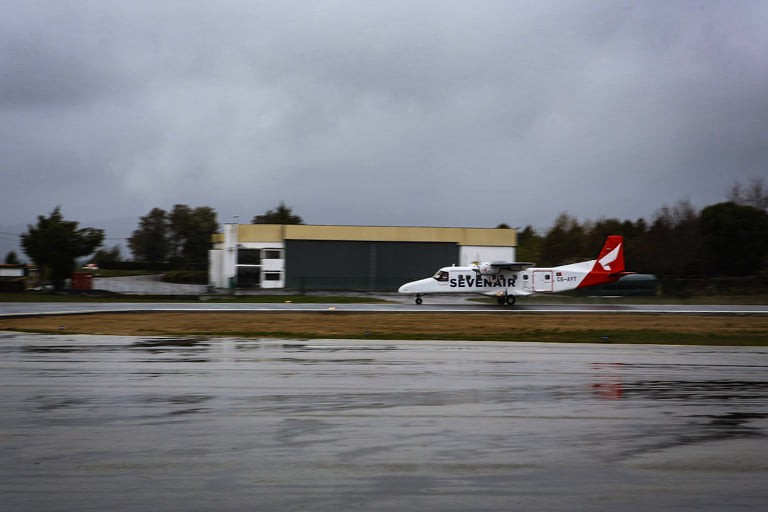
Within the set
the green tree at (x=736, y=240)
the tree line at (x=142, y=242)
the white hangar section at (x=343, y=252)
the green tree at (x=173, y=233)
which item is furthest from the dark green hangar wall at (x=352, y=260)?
the green tree at (x=173, y=233)

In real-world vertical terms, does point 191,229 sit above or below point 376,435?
above

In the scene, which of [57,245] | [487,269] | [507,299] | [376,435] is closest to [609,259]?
[507,299]

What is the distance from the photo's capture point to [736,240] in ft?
213

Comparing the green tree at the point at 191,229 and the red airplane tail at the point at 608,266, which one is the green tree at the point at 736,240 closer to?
the red airplane tail at the point at 608,266

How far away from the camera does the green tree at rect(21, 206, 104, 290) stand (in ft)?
172

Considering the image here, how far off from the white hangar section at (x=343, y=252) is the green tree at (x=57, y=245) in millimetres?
12249

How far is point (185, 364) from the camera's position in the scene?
13.3 m

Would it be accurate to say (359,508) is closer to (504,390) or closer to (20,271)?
(504,390)

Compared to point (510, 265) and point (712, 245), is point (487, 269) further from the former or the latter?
point (712, 245)

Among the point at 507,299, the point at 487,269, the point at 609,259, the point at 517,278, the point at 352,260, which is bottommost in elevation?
the point at 507,299

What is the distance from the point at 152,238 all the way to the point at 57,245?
→ 199 ft

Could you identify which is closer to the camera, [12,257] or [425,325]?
[425,325]

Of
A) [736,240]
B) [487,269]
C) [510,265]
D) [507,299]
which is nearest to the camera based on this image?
[510,265]

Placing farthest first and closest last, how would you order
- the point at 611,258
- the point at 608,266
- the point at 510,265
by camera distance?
the point at 608,266 < the point at 611,258 < the point at 510,265
